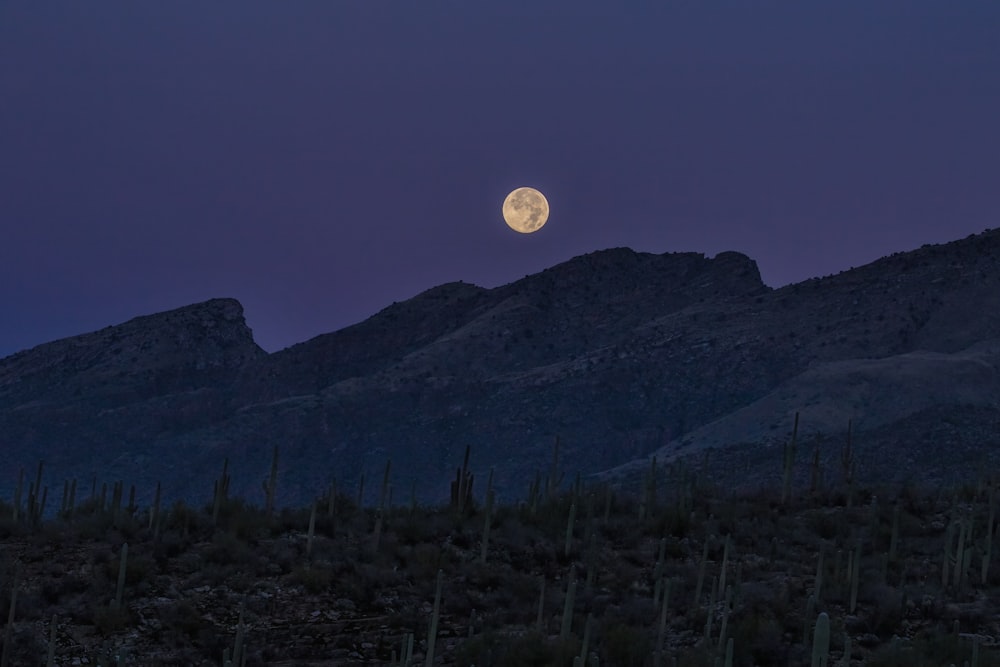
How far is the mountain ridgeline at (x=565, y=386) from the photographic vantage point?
71.6 m

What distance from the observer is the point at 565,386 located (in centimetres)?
8706

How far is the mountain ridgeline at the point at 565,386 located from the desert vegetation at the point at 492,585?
29.1 metres

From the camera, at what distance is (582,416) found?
276ft

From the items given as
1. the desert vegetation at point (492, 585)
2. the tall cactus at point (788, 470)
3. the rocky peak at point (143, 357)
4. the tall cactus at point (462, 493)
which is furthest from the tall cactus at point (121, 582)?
the rocky peak at point (143, 357)

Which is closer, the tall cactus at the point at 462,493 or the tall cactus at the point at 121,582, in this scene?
the tall cactus at the point at 121,582

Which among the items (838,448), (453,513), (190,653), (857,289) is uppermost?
(857,289)

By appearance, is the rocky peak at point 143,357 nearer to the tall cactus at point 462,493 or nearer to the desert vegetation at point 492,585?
Answer: the desert vegetation at point 492,585

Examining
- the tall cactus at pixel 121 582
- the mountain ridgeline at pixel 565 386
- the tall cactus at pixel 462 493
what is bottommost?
the tall cactus at pixel 121 582

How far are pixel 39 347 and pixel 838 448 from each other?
2924 inches

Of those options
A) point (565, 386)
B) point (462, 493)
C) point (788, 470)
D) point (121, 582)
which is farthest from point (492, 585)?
point (565, 386)

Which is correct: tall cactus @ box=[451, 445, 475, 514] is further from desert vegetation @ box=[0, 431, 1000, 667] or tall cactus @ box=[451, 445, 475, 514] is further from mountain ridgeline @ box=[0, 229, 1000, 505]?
mountain ridgeline @ box=[0, 229, 1000, 505]

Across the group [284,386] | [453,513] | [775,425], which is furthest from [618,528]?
[284,386]

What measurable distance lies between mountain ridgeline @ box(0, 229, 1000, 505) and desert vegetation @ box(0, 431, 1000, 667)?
1145 inches

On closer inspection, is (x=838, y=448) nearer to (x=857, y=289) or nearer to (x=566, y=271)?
(x=857, y=289)
